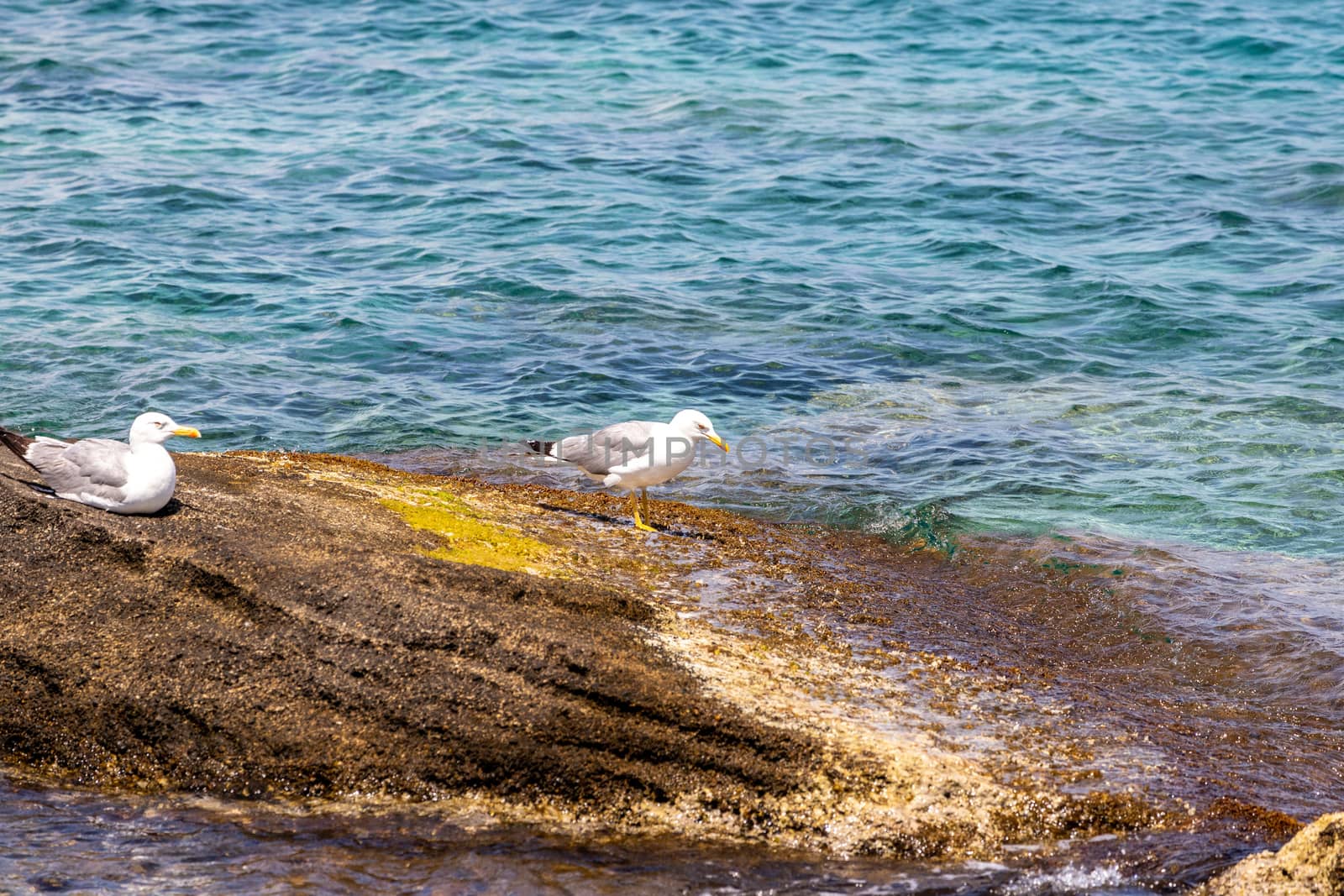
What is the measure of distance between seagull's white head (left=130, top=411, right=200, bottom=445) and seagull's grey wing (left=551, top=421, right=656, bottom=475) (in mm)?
2480

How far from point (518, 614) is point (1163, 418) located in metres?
6.64

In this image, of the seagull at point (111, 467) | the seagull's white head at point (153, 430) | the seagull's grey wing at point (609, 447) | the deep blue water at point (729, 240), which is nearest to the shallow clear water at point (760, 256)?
the deep blue water at point (729, 240)

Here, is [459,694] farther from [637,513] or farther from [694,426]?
[694,426]

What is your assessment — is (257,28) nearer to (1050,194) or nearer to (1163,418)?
(1050,194)

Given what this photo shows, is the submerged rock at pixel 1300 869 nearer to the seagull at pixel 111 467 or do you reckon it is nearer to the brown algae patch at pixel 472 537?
the brown algae patch at pixel 472 537

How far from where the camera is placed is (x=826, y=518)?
8305mm

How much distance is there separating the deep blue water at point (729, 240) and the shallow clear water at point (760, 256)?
0.19ft

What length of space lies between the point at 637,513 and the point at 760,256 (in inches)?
282

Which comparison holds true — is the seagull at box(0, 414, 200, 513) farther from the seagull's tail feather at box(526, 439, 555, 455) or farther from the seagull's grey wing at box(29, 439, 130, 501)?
the seagull's tail feather at box(526, 439, 555, 455)

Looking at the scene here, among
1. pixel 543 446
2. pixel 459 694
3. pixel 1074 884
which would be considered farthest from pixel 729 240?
pixel 1074 884

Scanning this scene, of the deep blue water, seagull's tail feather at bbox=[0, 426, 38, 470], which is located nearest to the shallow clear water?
the deep blue water

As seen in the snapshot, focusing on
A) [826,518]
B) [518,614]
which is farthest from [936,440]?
[518,614]

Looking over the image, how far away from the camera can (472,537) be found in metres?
6.29

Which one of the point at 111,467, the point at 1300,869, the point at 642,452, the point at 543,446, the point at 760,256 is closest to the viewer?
the point at 1300,869
